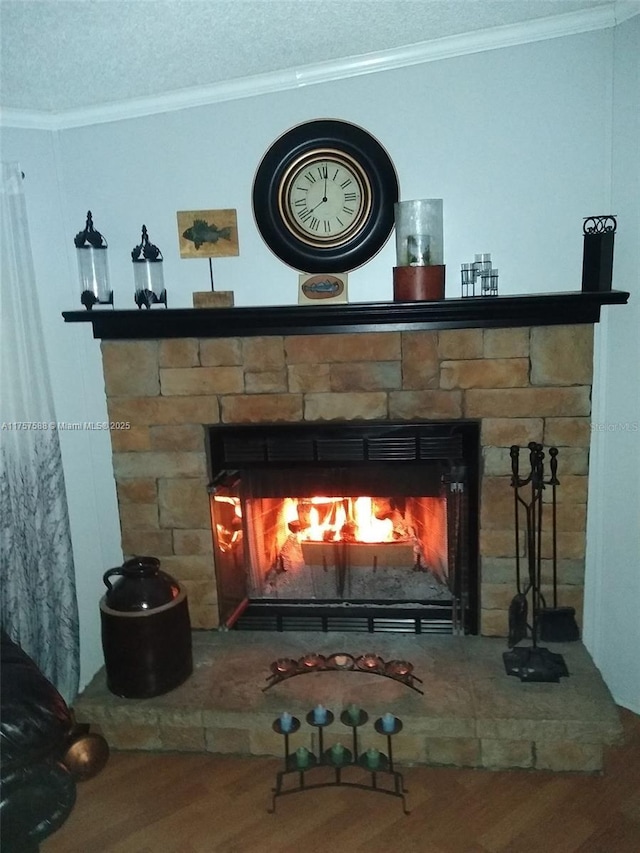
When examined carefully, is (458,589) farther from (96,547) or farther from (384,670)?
(96,547)

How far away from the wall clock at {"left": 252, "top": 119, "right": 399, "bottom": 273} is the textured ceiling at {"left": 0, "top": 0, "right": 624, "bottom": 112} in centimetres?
25

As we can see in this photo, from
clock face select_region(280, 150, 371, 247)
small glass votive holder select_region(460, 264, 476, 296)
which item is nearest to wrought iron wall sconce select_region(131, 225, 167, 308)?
clock face select_region(280, 150, 371, 247)

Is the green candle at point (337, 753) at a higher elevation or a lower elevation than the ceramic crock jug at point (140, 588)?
lower

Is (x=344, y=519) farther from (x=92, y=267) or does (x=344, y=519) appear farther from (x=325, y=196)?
(x=92, y=267)

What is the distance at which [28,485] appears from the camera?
2336 millimetres

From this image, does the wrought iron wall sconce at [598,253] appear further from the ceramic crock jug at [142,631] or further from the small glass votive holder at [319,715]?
the ceramic crock jug at [142,631]

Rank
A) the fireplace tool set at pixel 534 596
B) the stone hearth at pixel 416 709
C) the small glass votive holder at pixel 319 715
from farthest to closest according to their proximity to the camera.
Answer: the fireplace tool set at pixel 534 596
the stone hearth at pixel 416 709
the small glass votive holder at pixel 319 715

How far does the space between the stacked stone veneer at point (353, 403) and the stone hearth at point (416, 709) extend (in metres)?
0.28

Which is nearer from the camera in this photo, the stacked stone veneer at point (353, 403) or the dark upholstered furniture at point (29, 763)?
the dark upholstered furniture at point (29, 763)

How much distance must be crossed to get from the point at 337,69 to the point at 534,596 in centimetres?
191

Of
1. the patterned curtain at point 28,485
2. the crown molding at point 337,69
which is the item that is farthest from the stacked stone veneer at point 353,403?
the crown molding at point 337,69

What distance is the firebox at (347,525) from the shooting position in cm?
238

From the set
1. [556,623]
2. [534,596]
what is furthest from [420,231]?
[556,623]

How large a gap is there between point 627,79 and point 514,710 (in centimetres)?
201
